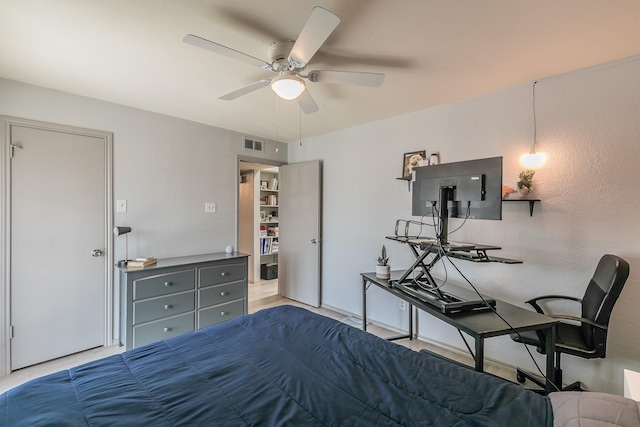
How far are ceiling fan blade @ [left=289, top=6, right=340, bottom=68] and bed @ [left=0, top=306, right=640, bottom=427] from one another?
1.55 m

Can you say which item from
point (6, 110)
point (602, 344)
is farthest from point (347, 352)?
point (6, 110)

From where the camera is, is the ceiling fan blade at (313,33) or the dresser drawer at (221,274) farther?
the dresser drawer at (221,274)

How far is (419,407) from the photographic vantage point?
3.37 ft

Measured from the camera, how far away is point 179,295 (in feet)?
9.27

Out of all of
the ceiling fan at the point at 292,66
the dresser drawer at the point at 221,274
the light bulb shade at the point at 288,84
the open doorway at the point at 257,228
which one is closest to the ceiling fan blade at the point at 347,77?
the ceiling fan at the point at 292,66

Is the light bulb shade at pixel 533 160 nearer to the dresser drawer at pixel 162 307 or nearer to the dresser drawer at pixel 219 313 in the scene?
the dresser drawer at pixel 219 313

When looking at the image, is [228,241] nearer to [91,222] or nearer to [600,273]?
[91,222]

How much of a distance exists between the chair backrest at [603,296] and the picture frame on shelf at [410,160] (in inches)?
63.4

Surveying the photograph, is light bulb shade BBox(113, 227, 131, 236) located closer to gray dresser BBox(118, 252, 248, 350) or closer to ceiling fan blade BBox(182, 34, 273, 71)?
gray dresser BBox(118, 252, 248, 350)

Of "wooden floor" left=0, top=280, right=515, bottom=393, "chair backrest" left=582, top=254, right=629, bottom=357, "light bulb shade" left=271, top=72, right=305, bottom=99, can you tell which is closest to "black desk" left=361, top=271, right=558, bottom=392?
"chair backrest" left=582, top=254, right=629, bottom=357

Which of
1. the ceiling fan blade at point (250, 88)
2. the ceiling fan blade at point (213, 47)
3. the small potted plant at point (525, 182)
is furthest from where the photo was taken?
the small potted plant at point (525, 182)

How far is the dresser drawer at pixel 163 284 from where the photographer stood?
2.59 m

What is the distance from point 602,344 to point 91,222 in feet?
13.2

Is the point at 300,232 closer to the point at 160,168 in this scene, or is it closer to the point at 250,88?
the point at 160,168
